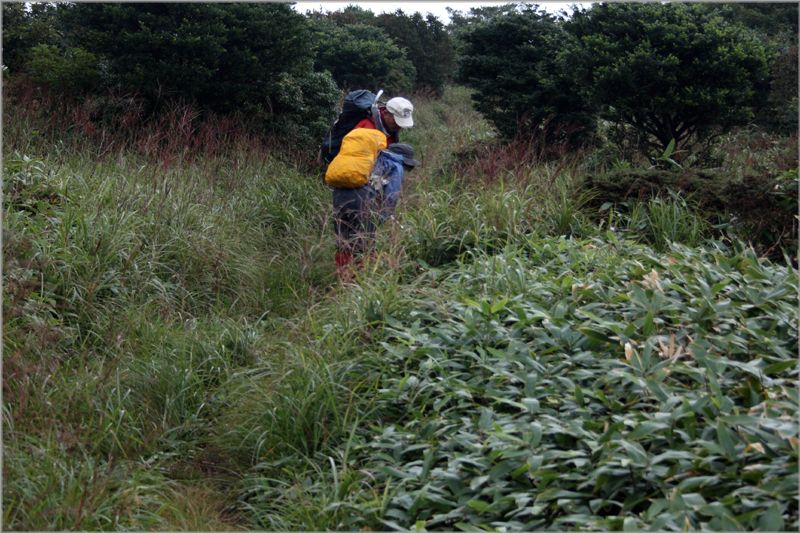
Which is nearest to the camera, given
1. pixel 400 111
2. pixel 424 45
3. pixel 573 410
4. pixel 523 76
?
pixel 573 410

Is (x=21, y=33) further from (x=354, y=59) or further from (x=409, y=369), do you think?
(x=409, y=369)

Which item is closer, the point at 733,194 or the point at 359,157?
the point at 733,194

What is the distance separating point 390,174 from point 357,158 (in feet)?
0.97

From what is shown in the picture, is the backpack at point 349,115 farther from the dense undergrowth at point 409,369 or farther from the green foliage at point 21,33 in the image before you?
the green foliage at point 21,33

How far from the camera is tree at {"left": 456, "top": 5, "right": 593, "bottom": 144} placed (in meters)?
10.9

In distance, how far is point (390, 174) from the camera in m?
6.69

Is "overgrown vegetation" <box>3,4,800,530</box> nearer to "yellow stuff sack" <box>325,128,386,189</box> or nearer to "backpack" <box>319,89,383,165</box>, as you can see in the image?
"yellow stuff sack" <box>325,128,386,189</box>

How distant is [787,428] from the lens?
316cm

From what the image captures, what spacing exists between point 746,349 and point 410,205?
3.39 m

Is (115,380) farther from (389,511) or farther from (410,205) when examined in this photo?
(410,205)

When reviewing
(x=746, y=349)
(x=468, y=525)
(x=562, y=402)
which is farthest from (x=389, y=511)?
(x=746, y=349)

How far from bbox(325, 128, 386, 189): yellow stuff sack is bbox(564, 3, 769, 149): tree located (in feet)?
11.7

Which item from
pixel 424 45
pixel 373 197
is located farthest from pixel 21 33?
pixel 424 45

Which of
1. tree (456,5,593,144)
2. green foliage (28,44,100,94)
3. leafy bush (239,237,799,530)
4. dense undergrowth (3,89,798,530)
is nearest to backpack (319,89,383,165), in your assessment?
dense undergrowth (3,89,798,530)
